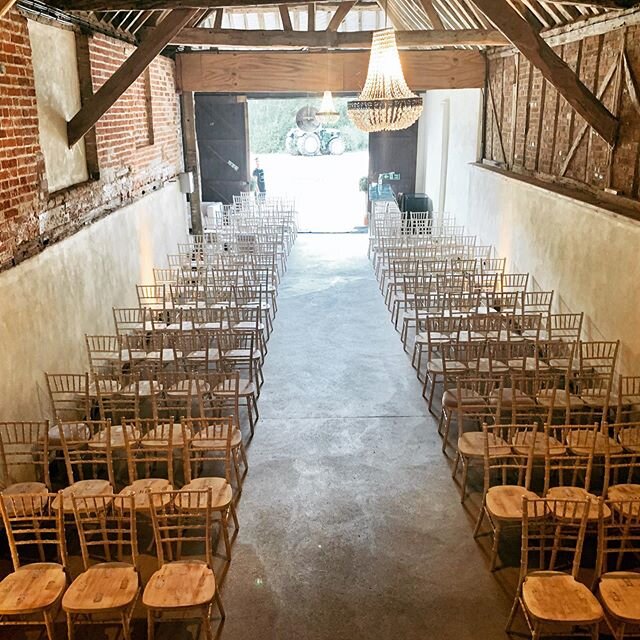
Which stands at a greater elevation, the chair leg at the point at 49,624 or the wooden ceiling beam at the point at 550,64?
the wooden ceiling beam at the point at 550,64

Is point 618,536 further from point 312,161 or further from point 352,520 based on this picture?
point 312,161

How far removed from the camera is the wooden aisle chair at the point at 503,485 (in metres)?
4.60

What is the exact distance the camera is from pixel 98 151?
27.2ft

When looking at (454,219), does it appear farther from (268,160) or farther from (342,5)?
(268,160)

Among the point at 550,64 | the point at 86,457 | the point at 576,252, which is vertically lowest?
the point at 86,457

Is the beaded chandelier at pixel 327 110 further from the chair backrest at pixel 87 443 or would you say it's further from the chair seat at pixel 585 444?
the chair seat at pixel 585 444

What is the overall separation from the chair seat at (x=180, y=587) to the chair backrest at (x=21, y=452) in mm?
1544

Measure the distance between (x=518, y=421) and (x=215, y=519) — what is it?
10.3 feet

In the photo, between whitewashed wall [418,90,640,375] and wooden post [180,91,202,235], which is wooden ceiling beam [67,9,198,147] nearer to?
whitewashed wall [418,90,640,375]

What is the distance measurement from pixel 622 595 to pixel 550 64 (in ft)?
17.5

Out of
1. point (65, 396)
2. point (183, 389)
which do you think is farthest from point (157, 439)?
point (65, 396)

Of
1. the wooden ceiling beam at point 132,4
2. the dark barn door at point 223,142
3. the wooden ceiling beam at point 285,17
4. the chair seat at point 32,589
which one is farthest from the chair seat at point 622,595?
the dark barn door at point 223,142

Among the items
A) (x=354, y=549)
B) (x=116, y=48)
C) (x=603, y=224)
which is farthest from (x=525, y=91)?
(x=354, y=549)

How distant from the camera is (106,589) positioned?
3.94 metres
